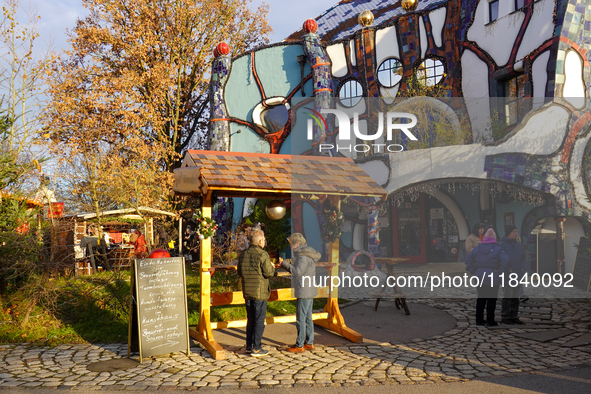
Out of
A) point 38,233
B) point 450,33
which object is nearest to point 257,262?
point 38,233

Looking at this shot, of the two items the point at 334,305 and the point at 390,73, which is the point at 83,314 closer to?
the point at 334,305

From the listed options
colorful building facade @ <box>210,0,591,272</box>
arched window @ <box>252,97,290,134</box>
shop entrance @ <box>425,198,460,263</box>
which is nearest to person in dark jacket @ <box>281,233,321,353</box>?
colorful building facade @ <box>210,0,591,272</box>

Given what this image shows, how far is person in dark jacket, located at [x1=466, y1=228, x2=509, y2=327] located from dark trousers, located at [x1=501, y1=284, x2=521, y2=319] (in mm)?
265

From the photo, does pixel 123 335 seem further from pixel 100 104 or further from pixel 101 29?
pixel 101 29

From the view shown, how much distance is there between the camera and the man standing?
625cm

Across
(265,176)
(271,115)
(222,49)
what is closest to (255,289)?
(265,176)

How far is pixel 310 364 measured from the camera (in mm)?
5859

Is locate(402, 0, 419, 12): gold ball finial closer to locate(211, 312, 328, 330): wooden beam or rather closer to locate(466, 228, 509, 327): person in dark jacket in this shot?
locate(466, 228, 509, 327): person in dark jacket

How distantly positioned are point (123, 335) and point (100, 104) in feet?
45.0

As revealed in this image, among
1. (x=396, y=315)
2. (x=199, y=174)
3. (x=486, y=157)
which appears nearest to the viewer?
(x=199, y=174)

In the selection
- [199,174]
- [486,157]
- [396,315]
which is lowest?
[396,315]

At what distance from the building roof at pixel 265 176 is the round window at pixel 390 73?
9779mm

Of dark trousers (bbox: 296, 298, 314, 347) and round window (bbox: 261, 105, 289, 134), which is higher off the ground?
round window (bbox: 261, 105, 289, 134)

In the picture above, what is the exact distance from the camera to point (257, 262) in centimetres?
628
